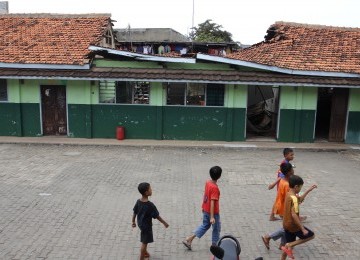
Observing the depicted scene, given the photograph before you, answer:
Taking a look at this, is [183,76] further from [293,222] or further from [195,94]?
[293,222]

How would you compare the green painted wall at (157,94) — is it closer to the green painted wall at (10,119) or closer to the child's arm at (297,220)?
the green painted wall at (10,119)

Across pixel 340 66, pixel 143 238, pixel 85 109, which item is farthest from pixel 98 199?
pixel 340 66

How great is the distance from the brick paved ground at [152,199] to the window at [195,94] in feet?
7.67

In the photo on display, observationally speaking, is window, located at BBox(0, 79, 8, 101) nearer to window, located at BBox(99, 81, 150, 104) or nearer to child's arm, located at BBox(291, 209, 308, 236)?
window, located at BBox(99, 81, 150, 104)

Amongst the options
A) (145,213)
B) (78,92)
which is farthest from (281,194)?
(78,92)

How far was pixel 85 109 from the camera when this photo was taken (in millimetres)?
15281

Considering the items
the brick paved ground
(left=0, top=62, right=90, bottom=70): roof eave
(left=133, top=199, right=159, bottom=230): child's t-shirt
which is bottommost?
the brick paved ground

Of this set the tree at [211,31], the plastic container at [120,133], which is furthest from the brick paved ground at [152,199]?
the tree at [211,31]

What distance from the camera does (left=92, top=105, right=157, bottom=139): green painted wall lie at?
15289mm

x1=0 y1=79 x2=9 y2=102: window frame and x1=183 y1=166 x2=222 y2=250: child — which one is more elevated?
x1=0 y1=79 x2=9 y2=102: window frame

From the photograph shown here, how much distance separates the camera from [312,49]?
16719 mm

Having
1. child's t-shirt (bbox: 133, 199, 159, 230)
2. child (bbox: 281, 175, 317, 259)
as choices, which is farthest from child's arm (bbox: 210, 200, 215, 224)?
child (bbox: 281, 175, 317, 259)

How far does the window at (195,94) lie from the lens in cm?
1520

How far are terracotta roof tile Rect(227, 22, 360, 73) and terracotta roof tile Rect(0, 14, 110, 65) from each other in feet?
24.4
